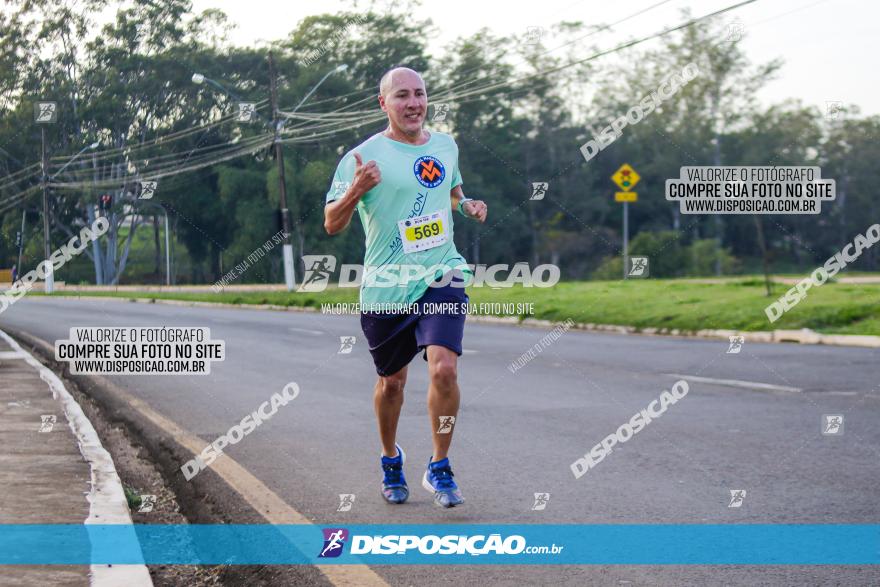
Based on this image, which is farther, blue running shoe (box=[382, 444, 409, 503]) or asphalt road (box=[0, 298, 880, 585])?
blue running shoe (box=[382, 444, 409, 503])

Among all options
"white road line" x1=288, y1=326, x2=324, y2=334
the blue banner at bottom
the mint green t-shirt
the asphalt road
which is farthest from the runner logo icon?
"white road line" x1=288, y1=326, x2=324, y2=334

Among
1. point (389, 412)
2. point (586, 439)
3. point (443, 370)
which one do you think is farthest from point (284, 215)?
point (443, 370)

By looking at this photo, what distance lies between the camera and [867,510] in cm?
551

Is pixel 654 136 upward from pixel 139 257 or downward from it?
upward

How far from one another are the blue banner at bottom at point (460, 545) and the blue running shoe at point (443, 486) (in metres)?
0.36

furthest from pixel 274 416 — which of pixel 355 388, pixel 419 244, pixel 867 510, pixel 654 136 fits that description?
pixel 654 136

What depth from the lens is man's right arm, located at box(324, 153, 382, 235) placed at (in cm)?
540

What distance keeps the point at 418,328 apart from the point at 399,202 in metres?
0.64

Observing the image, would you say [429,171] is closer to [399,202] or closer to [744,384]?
[399,202]

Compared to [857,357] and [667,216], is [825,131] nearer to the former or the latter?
[667,216]

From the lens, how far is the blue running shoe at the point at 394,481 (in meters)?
5.96

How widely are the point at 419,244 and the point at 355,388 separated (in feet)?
20.3

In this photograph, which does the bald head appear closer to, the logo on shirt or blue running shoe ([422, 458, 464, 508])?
the logo on shirt

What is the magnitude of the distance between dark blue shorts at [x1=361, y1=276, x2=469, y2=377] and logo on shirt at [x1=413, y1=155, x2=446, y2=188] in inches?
19.6
